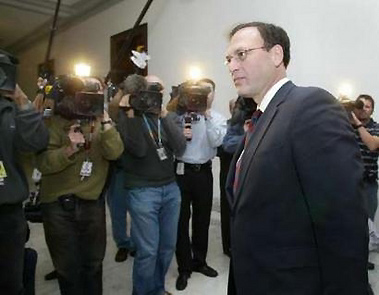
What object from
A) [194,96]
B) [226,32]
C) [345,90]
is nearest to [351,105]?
[345,90]

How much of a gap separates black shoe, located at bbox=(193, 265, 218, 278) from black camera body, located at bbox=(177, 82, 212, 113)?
3.80 feet

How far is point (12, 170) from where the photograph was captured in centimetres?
156

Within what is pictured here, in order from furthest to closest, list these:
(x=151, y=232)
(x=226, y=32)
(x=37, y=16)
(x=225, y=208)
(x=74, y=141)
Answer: (x=37, y=16)
(x=226, y=32)
(x=225, y=208)
(x=151, y=232)
(x=74, y=141)

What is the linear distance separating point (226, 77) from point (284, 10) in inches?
39.0

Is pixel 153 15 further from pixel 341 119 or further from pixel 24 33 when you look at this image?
pixel 341 119

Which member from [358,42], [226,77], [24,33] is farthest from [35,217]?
[24,33]

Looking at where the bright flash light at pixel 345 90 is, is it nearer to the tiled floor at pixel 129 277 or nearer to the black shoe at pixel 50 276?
the tiled floor at pixel 129 277

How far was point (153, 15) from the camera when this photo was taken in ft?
17.3

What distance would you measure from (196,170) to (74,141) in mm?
1051

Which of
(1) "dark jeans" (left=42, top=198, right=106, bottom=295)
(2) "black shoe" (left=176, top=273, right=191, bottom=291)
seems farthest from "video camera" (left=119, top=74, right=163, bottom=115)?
(2) "black shoe" (left=176, top=273, right=191, bottom=291)

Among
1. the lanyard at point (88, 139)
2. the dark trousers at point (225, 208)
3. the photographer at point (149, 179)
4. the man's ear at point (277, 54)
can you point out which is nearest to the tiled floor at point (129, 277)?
the dark trousers at point (225, 208)

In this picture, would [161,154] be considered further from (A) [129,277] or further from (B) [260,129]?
(B) [260,129]

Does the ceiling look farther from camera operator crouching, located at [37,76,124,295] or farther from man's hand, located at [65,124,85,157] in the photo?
man's hand, located at [65,124,85,157]

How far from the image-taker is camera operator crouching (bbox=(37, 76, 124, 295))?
180cm
